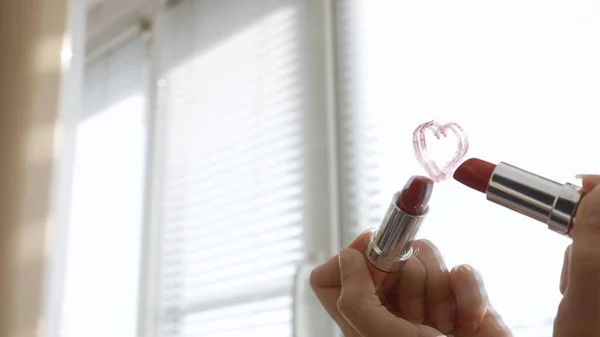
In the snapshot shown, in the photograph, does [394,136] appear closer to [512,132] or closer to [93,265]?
[512,132]

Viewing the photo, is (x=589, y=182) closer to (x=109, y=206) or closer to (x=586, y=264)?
(x=586, y=264)

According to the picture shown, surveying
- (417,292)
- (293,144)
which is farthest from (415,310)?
(293,144)

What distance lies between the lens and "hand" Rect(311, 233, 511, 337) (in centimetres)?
34

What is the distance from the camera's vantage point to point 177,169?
1455 mm

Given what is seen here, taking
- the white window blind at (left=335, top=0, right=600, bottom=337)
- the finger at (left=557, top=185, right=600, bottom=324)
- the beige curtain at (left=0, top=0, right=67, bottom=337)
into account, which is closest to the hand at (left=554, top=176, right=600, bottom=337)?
the finger at (left=557, top=185, right=600, bottom=324)

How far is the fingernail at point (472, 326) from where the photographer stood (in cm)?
35

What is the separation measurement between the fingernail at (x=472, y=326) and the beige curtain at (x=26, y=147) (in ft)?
3.02

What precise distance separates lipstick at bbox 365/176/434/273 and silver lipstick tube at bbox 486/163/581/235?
31 mm

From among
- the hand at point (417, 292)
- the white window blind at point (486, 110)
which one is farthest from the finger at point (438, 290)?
the white window blind at point (486, 110)

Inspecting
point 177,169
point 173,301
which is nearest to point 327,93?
point 177,169

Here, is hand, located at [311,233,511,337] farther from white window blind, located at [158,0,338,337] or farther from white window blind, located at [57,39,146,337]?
white window blind, located at [57,39,146,337]

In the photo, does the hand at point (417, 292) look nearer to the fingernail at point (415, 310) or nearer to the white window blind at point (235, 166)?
the fingernail at point (415, 310)

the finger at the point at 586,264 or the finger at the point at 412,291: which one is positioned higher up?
the finger at the point at 586,264

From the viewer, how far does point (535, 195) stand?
289 millimetres
